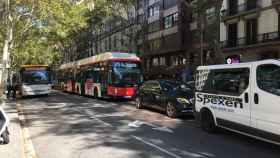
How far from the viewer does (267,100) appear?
937 cm

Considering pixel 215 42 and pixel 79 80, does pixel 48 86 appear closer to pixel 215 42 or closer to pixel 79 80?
pixel 79 80

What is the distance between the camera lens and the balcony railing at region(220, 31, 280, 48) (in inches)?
1460

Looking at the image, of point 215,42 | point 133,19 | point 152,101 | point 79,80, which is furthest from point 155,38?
point 152,101

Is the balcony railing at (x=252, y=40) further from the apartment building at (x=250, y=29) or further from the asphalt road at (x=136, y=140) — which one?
the asphalt road at (x=136, y=140)

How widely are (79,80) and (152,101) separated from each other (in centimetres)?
1635

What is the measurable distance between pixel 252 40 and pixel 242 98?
3128cm

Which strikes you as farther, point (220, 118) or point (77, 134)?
point (77, 134)

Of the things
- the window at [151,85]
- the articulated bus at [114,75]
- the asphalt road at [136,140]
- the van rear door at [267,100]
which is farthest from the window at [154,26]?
the van rear door at [267,100]

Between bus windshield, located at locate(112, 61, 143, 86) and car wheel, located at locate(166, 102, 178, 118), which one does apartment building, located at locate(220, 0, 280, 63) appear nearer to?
bus windshield, located at locate(112, 61, 143, 86)

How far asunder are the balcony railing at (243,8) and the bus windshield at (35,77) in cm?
1948

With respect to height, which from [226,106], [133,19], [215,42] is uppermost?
[133,19]

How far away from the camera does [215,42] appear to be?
25.6m

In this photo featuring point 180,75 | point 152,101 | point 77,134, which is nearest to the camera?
point 77,134

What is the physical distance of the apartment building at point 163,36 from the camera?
50188mm
